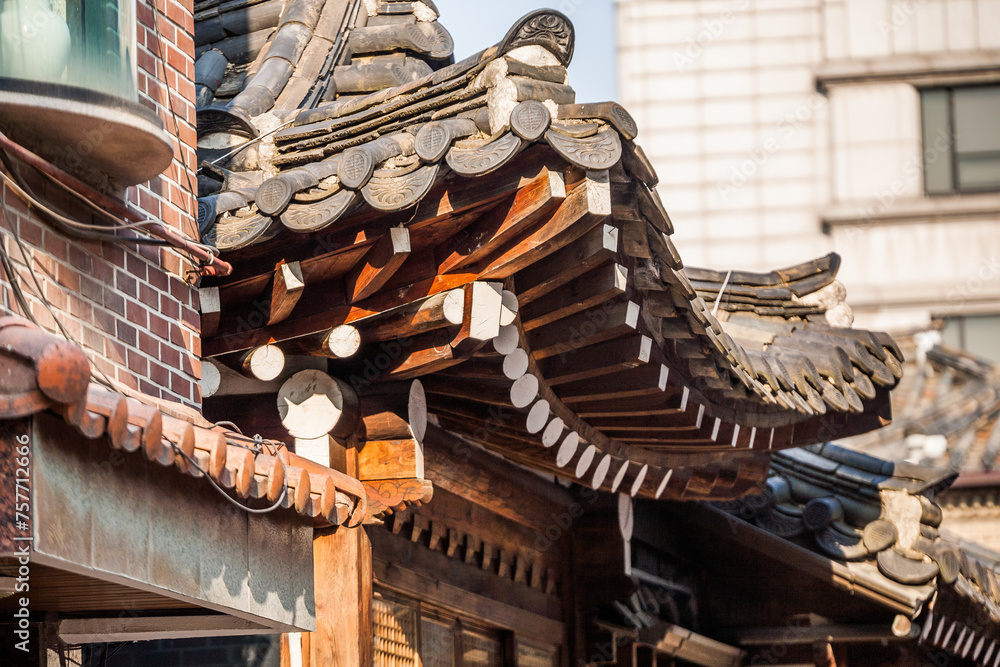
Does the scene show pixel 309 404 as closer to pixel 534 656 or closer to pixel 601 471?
pixel 601 471

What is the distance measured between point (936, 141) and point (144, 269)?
25406mm

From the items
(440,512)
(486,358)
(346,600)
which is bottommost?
(346,600)

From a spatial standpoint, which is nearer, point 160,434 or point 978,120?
point 160,434

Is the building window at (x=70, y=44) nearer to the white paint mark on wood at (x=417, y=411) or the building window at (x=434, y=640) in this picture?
the white paint mark on wood at (x=417, y=411)

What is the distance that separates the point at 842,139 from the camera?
2827cm

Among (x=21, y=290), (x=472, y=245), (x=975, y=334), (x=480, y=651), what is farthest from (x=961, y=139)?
(x=21, y=290)

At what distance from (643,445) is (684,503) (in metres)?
2.58

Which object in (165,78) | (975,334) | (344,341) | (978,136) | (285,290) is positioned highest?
(978,136)

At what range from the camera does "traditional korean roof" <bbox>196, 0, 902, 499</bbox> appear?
180 inches

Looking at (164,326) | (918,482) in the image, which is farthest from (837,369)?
(164,326)

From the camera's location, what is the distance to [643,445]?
24.2ft

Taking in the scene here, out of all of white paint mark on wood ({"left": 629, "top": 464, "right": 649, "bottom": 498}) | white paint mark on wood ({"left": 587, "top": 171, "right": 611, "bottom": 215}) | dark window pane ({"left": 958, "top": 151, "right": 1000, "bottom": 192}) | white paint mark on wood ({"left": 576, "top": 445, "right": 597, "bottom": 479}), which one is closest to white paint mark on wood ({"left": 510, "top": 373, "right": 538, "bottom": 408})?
white paint mark on wood ({"left": 576, "top": 445, "right": 597, "bottom": 479})

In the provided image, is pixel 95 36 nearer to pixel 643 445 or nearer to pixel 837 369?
pixel 643 445

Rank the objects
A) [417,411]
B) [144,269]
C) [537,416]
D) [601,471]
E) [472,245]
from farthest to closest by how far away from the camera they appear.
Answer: [601,471], [537,416], [417,411], [472,245], [144,269]
